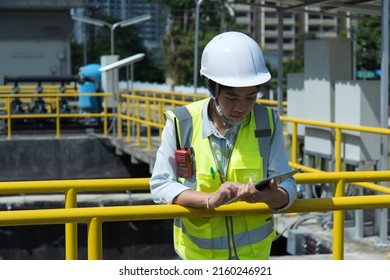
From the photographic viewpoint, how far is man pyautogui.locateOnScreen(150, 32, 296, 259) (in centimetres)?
306

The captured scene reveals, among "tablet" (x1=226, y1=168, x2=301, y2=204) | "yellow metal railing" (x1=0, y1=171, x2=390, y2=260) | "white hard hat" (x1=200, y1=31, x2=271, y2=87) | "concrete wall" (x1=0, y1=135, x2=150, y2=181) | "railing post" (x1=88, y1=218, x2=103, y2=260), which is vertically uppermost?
"white hard hat" (x1=200, y1=31, x2=271, y2=87)

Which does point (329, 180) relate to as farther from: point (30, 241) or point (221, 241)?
point (30, 241)

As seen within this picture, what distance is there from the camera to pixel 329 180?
3.94 metres

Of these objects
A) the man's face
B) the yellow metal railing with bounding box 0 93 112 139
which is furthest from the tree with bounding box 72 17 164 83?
the man's face

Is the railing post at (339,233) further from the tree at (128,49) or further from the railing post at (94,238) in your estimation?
the tree at (128,49)

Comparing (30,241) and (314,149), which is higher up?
(314,149)

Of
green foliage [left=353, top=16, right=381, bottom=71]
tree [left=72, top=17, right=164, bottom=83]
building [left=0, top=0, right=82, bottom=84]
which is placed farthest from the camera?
tree [left=72, top=17, right=164, bottom=83]

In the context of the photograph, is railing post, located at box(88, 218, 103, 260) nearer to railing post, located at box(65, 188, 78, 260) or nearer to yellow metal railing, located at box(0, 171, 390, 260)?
yellow metal railing, located at box(0, 171, 390, 260)

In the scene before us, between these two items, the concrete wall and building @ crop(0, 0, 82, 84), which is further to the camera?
building @ crop(0, 0, 82, 84)

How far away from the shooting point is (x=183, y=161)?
10.2 feet

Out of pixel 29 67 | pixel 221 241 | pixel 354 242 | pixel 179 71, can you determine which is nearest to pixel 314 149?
pixel 354 242

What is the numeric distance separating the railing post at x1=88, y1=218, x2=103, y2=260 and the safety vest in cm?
34

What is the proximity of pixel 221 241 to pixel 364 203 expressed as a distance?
755 mm

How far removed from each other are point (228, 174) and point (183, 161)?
170 millimetres
